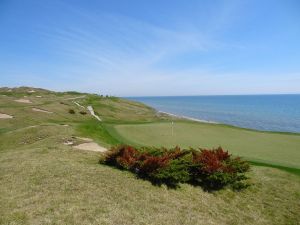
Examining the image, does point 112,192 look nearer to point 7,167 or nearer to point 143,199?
point 143,199

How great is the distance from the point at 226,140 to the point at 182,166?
1128 cm

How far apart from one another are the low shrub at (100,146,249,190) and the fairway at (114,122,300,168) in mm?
4480

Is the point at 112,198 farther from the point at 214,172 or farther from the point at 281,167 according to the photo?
the point at 281,167

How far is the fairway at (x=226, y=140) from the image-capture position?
17925 mm

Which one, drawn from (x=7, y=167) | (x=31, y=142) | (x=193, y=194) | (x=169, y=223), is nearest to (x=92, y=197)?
(x=169, y=223)

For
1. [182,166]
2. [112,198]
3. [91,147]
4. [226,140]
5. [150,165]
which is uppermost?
[150,165]

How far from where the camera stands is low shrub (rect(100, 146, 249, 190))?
1166 centimetres

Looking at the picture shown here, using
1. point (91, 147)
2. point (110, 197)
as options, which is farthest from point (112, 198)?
point (91, 147)

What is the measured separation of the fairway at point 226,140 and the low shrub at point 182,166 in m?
4.48

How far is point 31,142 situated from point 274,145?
14.3 m

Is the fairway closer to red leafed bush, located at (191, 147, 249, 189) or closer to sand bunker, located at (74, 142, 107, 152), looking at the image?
sand bunker, located at (74, 142, 107, 152)

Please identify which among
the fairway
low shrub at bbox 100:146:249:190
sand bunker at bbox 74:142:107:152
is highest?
low shrub at bbox 100:146:249:190

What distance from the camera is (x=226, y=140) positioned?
2280 centimetres

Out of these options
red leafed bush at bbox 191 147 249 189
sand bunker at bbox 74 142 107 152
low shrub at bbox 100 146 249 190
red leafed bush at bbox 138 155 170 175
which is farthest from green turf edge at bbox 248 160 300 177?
sand bunker at bbox 74 142 107 152
